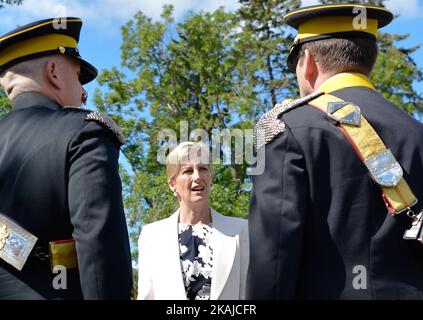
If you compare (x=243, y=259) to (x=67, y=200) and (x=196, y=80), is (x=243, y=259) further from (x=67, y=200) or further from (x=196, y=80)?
(x=196, y=80)

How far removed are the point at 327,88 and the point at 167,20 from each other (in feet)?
80.5

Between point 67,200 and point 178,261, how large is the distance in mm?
1798

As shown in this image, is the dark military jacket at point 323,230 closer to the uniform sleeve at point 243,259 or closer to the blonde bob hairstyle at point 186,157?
the uniform sleeve at point 243,259

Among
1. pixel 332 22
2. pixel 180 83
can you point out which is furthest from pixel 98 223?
pixel 180 83

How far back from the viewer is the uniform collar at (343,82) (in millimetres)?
3260

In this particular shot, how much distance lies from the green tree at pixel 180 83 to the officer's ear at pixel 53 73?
19946 millimetres

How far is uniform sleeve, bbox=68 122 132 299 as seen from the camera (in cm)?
303

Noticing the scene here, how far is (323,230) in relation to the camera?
9.86 ft

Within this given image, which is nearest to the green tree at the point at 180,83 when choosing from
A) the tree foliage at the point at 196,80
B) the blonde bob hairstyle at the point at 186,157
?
the tree foliage at the point at 196,80

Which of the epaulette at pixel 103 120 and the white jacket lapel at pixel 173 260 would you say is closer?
the epaulette at pixel 103 120

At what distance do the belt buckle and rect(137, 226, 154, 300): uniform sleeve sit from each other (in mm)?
1706

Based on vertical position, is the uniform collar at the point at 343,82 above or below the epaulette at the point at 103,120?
above

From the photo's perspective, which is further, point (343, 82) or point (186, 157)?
point (186, 157)

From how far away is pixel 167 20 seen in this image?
27.2m
